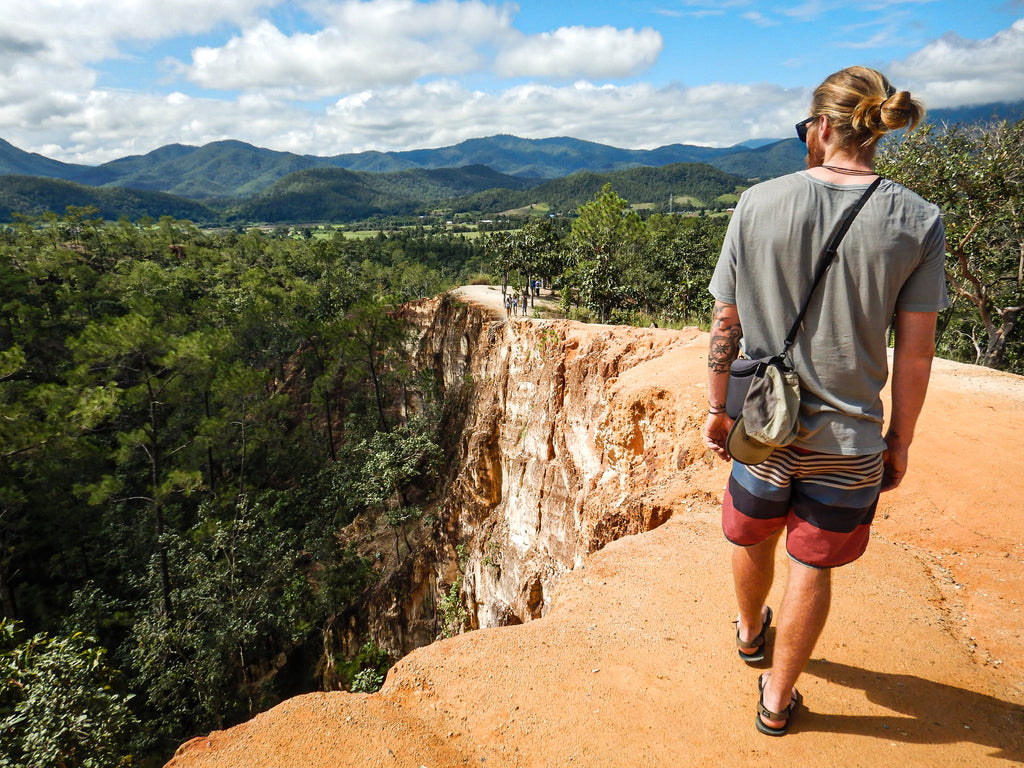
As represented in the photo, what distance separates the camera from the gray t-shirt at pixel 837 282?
1997 millimetres

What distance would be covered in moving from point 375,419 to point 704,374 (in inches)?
1029

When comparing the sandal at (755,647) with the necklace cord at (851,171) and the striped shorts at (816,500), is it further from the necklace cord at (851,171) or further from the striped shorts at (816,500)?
the necklace cord at (851,171)

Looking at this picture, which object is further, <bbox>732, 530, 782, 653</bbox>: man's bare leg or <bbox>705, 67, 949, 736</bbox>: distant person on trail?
<bbox>732, 530, 782, 653</bbox>: man's bare leg

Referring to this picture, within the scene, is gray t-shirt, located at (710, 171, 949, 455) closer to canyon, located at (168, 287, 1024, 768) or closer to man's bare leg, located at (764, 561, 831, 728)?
man's bare leg, located at (764, 561, 831, 728)

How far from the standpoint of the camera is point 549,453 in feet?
49.0

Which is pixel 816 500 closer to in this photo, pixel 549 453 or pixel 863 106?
pixel 863 106

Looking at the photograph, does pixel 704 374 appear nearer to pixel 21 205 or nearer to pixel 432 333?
pixel 432 333

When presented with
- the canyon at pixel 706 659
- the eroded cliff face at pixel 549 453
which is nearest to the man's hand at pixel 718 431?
the canyon at pixel 706 659

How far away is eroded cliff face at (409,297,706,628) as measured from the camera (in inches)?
344

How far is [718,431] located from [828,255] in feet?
3.38

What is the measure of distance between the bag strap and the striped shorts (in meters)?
0.56

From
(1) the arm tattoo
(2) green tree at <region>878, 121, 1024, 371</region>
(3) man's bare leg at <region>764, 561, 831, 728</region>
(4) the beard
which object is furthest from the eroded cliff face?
(2) green tree at <region>878, 121, 1024, 371</region>

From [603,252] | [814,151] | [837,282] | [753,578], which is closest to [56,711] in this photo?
[753,578]

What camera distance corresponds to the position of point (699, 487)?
6609 mm
